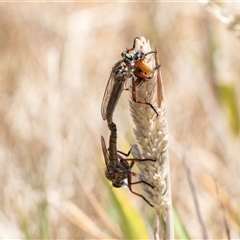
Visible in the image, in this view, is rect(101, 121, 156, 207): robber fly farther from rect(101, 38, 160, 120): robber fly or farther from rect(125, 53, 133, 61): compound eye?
rect(125, 53, 133, 61): compound eye

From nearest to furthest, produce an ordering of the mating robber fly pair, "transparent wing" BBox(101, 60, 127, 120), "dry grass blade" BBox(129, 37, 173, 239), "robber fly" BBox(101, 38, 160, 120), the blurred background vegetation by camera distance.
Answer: "dry grass blade" BBox(129, 37, 173, 239), the mating robber fly pair, "robber fly" BBox(101, 38, 160, 120), "transparent wing" BBox(101, 60, 127, 120), the blurred background vegetation

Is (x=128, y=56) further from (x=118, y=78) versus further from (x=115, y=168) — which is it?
(x=115, y=168)

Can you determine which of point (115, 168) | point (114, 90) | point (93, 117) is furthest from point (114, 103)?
point (93, 117)

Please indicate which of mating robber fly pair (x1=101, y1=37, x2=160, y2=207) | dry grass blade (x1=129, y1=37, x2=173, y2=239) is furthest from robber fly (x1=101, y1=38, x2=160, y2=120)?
dry grass blade (x1=129, y1=37, x2=173, y2=239)

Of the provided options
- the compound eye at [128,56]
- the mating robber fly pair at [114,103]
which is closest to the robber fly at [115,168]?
the mating robber fly pair at [114,103]

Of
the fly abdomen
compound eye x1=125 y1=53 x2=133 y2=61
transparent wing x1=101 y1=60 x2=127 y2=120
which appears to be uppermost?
compound eye x1=125 y1=53 x2=133 y2=61

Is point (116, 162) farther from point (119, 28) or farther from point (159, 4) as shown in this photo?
point (119, 28)
